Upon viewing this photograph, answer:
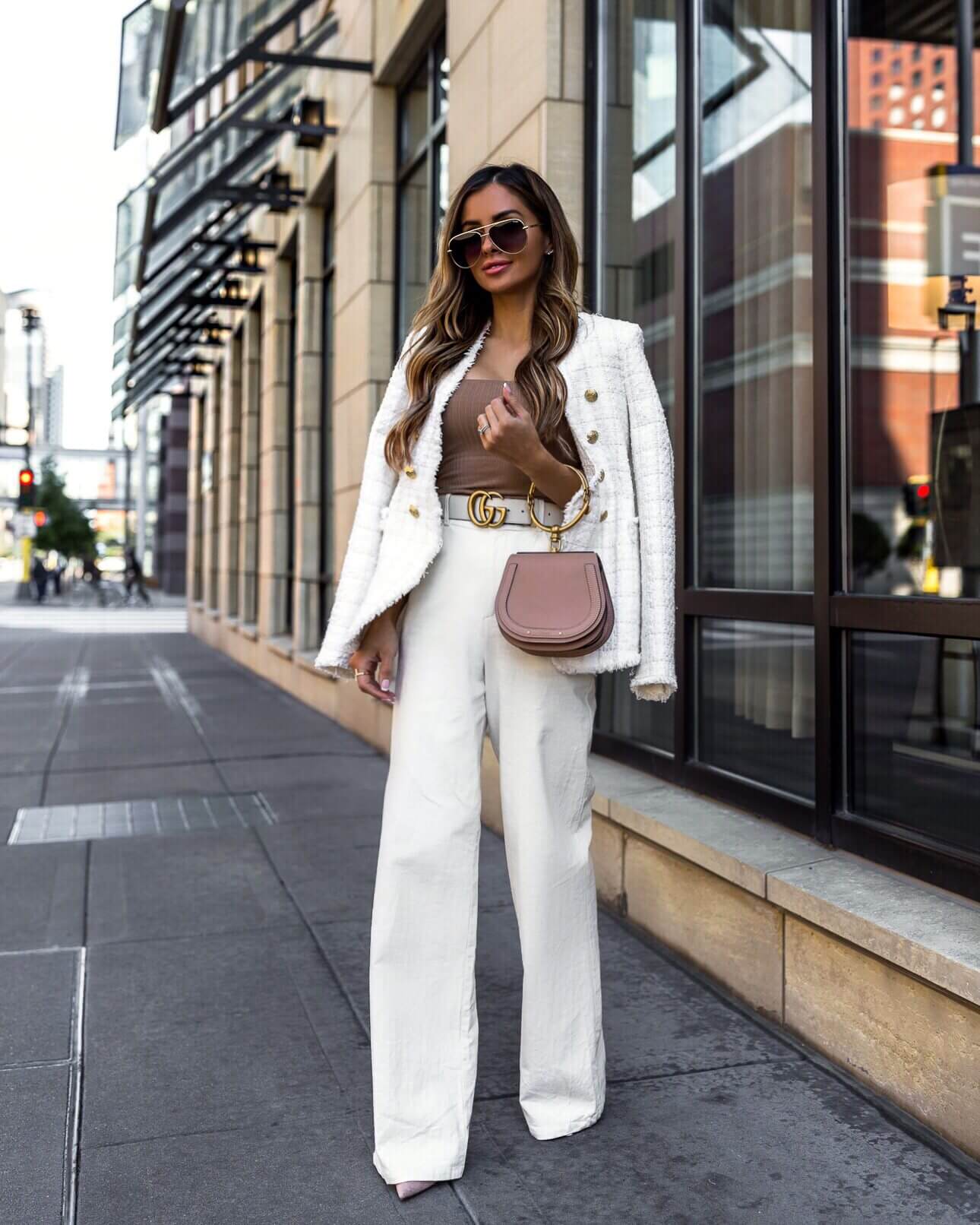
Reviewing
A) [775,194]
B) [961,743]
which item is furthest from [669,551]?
[775,194]

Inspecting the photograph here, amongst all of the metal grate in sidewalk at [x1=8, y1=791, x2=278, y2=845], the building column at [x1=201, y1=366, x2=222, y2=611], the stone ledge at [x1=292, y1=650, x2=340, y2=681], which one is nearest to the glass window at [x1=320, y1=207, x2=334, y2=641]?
the stone ledge at [x1=292, y1=650, x2=340, y2=681]

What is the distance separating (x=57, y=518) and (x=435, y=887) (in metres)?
51.3

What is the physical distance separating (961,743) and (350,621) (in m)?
1.91

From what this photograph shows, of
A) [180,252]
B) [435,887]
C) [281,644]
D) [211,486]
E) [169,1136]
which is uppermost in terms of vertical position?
[180,252]

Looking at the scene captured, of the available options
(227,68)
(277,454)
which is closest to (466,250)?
(227,68)

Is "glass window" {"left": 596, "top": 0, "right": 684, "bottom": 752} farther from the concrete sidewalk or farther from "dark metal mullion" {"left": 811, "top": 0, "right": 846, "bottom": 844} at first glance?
"dark metal mullion" {"left": 811, "top": 0, "right": 846, "bottom": 844}

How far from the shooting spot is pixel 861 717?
346cm

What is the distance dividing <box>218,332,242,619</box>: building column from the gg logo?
597 inches

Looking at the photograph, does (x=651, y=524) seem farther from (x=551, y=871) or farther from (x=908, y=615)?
(x=908, y=615)

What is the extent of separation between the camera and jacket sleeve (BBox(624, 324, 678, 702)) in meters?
2.59

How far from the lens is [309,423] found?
11.4 m

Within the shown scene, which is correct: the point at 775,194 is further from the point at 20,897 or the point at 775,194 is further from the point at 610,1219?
the point at 20,897

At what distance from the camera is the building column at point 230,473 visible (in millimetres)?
17422

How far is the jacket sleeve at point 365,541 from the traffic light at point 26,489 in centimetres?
2988
